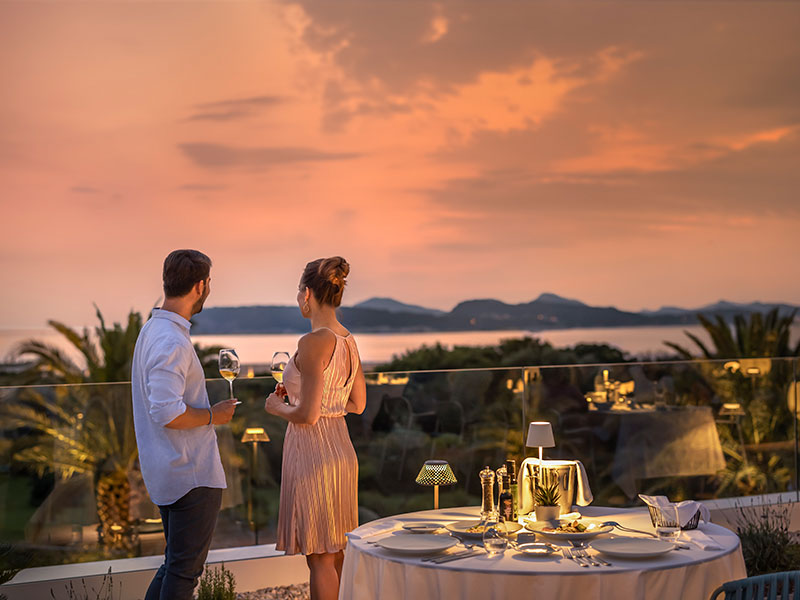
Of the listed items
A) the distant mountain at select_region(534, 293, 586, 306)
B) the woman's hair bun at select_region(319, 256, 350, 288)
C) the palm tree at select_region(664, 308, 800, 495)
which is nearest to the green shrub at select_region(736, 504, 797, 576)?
the palm tree at select_region(664, 308, 800, 495)

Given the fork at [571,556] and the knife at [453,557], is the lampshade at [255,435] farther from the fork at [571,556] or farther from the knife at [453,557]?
the fork at [571,556]

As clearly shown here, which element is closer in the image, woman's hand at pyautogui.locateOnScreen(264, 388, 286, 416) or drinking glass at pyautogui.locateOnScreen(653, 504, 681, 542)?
drinking glass at pyautogui.locateOnScreen(653, 504, 681, 542)

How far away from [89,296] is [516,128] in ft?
22.0

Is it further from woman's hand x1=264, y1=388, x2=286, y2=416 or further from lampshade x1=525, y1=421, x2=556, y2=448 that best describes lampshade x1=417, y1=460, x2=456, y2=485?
woman's hand x1=264, y1=388, x2=286, y2=416

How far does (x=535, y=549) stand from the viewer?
278cm

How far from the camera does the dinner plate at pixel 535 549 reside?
107 inches

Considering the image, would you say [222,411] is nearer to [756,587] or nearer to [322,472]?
[322,472]

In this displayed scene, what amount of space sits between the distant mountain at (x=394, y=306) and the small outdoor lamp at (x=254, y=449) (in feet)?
35.3

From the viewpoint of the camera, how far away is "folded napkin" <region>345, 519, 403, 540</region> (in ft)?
10.1

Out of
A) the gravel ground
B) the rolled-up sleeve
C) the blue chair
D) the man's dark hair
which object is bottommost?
the gravel ground

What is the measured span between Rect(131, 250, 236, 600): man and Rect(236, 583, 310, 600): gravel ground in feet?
6.41

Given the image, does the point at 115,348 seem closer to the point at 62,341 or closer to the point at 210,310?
the point at 62,341

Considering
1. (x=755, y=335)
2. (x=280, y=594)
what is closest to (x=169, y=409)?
(x=280, y=594)

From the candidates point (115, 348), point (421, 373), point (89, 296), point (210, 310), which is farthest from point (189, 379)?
point (210, 310)
